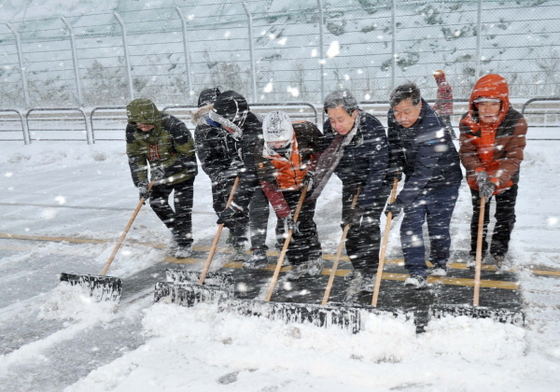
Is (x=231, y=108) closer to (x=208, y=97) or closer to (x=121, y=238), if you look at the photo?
(x=208, y=97)

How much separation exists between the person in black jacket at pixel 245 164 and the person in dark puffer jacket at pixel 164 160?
502mm

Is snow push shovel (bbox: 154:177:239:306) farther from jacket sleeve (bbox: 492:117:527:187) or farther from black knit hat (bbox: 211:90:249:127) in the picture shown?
jacket sleeve (bbox: 492:117:527:187)

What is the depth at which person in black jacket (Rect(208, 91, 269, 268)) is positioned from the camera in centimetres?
453

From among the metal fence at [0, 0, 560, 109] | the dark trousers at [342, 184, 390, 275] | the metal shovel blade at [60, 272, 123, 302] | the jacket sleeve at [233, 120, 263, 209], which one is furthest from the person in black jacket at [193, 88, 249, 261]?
the metal fence at [0, 0, 560, 109]

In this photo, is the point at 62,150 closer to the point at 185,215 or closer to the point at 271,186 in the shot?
the point at 185,215

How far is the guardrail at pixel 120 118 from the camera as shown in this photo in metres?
11.4

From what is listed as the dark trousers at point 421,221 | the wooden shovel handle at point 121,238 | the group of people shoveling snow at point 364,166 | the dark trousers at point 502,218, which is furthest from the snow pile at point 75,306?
the dark trousers at point 502,218

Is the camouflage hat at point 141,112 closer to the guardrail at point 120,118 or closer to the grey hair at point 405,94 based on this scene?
the grey hair at point 405,94

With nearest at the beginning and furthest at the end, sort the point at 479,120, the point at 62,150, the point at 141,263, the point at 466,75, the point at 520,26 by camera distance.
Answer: the point at 479,120
the point at 141,263
the point at 62,150
the point at 466,75
the point at 520,26

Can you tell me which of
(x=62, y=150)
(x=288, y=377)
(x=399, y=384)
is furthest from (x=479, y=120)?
(x=62, y=150)

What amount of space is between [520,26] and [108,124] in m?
21.4

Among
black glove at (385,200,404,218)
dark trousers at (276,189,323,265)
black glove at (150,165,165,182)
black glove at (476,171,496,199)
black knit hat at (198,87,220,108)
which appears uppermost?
black knit hat at (198,87,220,108)

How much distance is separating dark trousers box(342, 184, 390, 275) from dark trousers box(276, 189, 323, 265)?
451 millimetres

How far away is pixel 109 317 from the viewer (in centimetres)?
384
